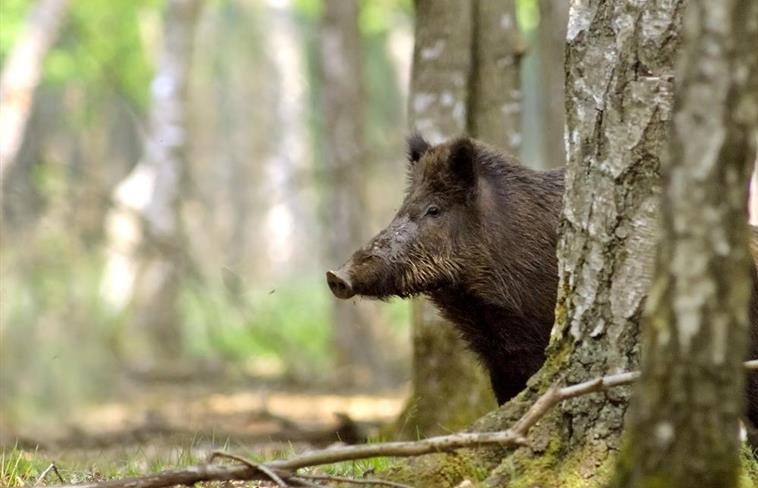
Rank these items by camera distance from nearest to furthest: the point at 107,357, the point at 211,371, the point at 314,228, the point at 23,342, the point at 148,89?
the point at 23,342, the point at 107,357, the point at 211,371, the point at 148,89, the point at 314,228

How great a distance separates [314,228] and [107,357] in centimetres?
3050

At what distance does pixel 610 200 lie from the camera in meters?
5.27

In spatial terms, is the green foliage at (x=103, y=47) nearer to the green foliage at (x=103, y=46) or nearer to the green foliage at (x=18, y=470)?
the green foliage at (x=103, y=46)

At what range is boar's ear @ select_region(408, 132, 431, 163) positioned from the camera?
7961 mm

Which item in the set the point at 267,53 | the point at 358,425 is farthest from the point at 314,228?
the point at 358,425

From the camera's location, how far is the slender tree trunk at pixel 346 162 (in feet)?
56.3

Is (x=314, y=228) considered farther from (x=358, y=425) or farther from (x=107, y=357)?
(x=358, y=425)

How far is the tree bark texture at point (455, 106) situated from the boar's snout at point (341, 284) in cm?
169

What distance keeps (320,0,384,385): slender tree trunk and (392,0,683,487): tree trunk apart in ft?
38.0

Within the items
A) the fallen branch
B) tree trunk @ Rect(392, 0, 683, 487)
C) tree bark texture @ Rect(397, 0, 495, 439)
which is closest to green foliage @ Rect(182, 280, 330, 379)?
tree bark texture @ Rect(397, 0, 495, 439)

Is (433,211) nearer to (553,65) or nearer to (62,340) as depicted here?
(553,65)

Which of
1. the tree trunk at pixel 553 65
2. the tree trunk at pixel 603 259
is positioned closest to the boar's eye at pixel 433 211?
the tree trunk at pixel 603 259

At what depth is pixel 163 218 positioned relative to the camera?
19.5m

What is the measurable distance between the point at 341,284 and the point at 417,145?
132 centimetres
